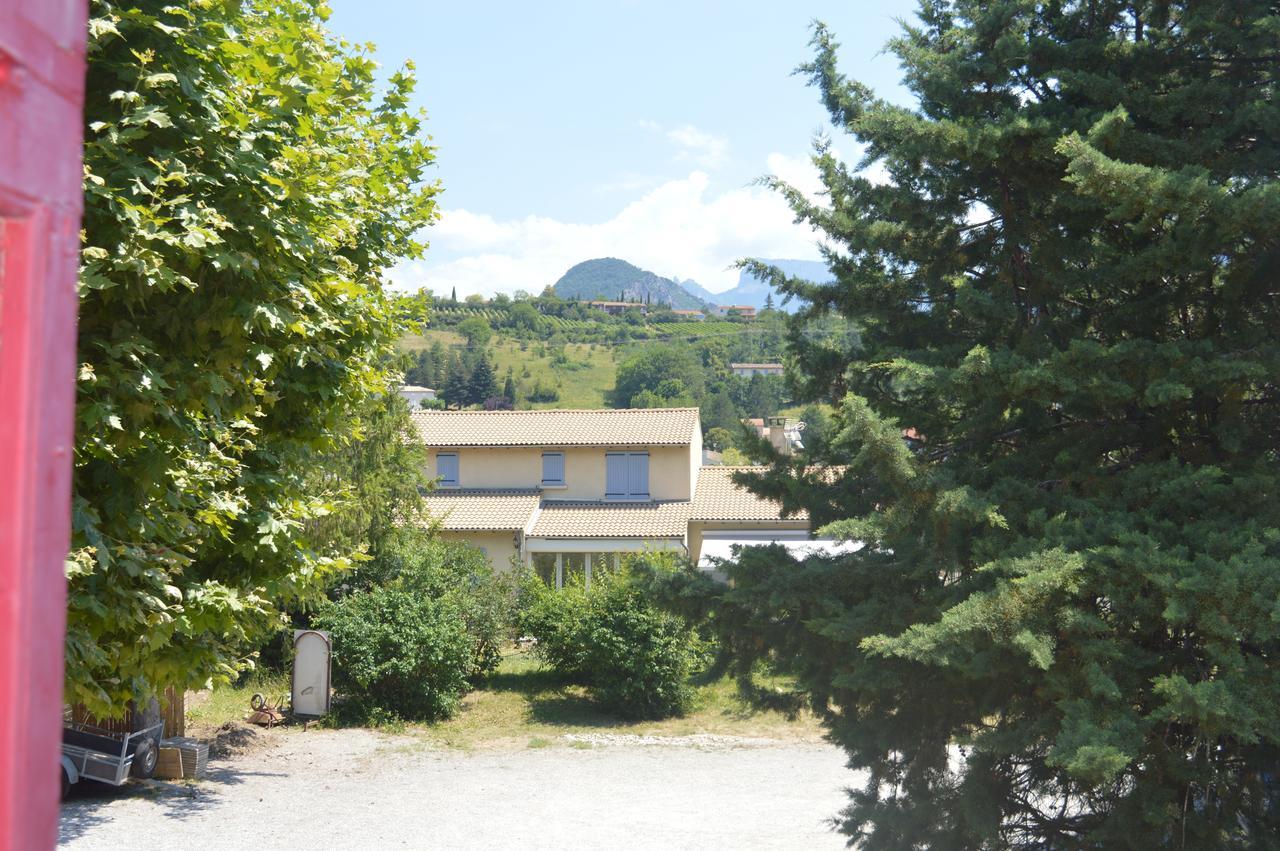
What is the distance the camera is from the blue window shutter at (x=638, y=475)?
3669 cm

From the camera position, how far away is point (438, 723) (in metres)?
21.8

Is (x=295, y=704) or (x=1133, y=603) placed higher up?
(x=1133, y=603)

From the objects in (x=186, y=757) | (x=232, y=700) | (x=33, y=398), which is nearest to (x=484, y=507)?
(x=232, y=700)

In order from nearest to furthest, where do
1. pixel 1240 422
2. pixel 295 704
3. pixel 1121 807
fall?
pixel 1121 807 → pixel 1240 422 → pixel 295 704

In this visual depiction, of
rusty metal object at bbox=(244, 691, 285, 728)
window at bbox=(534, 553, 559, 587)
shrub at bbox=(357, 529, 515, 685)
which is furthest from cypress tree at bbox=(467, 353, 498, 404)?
rusty metal object at bbox=(244, 691, 285, 728)

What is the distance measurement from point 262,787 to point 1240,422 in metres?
14.9

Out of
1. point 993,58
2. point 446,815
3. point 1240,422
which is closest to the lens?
point 1240,422

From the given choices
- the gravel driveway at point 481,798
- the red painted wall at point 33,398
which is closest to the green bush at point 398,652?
the gravel driveway at point 481,798

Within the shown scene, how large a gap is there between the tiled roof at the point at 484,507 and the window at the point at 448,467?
43 cm

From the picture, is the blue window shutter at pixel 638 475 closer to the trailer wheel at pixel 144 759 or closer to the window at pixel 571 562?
the window at pixel 571 562

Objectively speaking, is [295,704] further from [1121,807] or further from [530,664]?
[1121,807]

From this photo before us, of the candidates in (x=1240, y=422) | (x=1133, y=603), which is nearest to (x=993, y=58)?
(x=1240, y=422)

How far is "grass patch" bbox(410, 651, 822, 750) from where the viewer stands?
20984mm

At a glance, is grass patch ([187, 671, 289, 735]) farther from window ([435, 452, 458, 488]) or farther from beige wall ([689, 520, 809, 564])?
beige wall ([689, 520, 809, 564])
